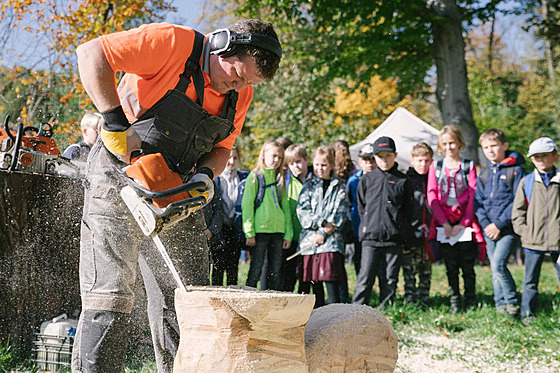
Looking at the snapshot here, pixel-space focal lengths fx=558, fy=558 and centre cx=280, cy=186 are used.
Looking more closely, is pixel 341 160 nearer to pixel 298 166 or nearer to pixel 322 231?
pixel 298 166

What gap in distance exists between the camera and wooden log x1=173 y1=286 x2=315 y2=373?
205cm

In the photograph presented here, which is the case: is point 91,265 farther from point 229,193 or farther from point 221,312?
point 229,193

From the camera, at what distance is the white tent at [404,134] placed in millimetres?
10734

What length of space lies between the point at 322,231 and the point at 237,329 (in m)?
3.63

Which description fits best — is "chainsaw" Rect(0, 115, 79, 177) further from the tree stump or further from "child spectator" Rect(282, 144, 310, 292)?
"child spectator" Rect(282, 144, 310, 292)

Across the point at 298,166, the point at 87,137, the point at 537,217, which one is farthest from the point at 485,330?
the point at 87,137

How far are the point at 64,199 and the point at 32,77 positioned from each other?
6.32 metres

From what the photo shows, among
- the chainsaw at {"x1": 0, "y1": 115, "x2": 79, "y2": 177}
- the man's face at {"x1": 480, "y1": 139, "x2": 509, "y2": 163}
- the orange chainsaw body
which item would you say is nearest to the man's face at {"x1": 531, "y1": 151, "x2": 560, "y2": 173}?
the man's face at {"x1": 480, "y1": 139, "x2": 509, "y2": 163}

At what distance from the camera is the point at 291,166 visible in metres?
6.30

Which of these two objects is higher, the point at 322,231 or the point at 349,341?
the point at 322,231

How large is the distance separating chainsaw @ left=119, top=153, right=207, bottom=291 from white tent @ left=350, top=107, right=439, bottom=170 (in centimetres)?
824

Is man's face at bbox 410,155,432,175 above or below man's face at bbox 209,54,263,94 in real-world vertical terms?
below

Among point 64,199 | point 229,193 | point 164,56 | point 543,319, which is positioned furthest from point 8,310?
point 543,319

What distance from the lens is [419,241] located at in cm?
625
